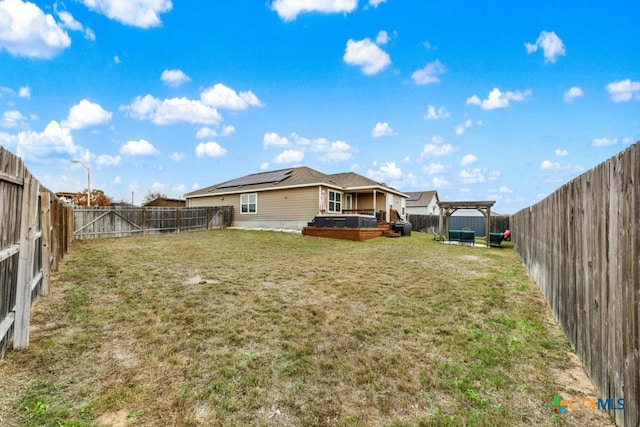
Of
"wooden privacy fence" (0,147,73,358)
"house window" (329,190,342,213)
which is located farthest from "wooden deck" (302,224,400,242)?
"wooden privacy fence" (0,147,73,358)

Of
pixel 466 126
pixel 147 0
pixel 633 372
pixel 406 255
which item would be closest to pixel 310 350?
pixel 633 372

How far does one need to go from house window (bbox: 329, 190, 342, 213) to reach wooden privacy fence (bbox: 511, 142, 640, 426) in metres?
16.0

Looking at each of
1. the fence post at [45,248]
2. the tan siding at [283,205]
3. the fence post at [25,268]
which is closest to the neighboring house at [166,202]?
the tan siding at [283,205]

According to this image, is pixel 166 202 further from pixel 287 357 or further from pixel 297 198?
pixel 287 357

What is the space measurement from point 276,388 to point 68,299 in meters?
4.32

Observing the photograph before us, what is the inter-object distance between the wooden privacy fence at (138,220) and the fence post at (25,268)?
1273 centimetres

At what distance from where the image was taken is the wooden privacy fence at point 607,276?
178cm

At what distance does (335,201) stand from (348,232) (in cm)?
547

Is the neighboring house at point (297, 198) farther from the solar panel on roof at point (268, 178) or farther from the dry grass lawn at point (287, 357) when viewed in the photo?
the dry grass lawn at point (287, 357)

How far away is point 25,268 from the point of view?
3.10 m

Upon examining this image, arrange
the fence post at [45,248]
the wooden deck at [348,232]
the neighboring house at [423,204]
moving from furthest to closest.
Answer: the neighboring house at [423,204], the wooden deck at [348,232], the fence post at [45,248]

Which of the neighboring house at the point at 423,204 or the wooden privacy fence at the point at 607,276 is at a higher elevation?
the neighboring house at the point at 423,204

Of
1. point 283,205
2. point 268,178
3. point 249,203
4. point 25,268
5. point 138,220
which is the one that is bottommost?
point 25,268

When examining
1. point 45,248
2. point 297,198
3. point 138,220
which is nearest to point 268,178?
point 297,198
